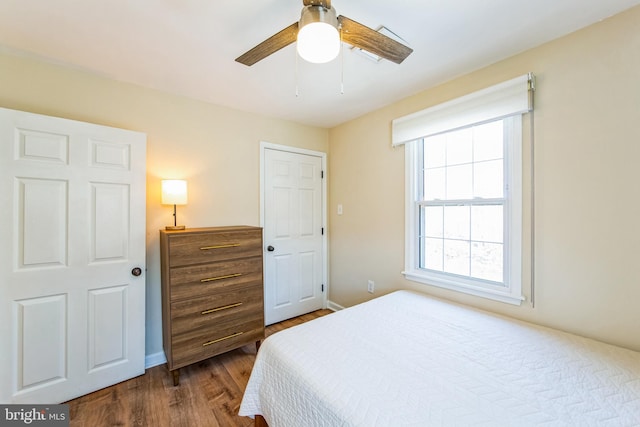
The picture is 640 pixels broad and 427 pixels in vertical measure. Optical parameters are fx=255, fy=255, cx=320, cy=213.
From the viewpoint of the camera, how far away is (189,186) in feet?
7.68

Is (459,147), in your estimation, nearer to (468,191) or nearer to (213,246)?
(468,191)

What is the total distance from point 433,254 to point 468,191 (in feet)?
2.02

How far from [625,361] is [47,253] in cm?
329

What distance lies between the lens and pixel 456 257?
6.87 ft

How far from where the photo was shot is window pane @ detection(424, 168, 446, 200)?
219cm

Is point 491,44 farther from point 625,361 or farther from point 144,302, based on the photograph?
point 144,302

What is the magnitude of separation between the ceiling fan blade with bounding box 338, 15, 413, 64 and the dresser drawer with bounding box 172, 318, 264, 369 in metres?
2.18

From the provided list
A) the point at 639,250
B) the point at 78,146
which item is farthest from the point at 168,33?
the point at 639,250

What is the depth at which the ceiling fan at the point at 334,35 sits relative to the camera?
100cm

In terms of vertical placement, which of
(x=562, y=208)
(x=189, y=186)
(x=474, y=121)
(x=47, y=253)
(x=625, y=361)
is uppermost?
(x=474, y=121)

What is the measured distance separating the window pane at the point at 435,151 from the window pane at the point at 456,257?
0.68 metres

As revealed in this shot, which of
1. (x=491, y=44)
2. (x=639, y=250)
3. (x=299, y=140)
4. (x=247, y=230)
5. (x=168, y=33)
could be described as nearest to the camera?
(x=639, y=250)

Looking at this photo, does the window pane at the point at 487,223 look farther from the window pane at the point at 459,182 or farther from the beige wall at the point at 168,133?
the beige wall at the point at 168,133

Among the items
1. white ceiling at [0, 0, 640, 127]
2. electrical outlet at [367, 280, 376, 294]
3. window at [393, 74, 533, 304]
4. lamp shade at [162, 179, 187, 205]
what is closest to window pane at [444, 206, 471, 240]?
window at [393, 74, 533, 304]
